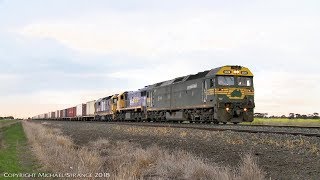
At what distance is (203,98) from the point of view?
3419cm

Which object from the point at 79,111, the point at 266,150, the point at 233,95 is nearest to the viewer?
the point at 266,150

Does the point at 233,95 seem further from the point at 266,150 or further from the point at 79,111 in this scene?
the point at 79,111

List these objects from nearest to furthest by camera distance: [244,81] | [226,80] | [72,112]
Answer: [226,80], [244,81], [72,112]

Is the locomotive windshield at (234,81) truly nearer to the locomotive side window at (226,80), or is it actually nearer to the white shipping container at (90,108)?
the locomotive side window at (226,80)

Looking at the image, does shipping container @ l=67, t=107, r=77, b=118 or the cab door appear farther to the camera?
shipping container @ l=67, t=107, r=77, b=118

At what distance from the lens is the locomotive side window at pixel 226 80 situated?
3247 cm

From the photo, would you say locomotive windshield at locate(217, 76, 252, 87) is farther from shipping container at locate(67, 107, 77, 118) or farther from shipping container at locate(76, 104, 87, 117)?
shipping container at locate(67, 107, 77, 118)

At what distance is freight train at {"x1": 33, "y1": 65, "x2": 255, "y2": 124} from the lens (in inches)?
1266

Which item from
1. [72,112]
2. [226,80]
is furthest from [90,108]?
[226,80]

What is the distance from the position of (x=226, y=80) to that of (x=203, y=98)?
2553 mm

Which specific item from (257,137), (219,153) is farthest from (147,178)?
(257,137)

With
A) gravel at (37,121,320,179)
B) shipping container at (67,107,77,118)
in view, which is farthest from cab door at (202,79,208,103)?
shipping container at (67,107,77,118)

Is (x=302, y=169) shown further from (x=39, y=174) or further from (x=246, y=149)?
(x=39, y=174)

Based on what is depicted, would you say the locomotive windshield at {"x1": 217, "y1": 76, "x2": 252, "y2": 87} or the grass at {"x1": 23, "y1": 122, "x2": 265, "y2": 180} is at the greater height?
the locomotive windshield at {"x1": 217, "y1": 76, "x2": 252, "y2": 87}
